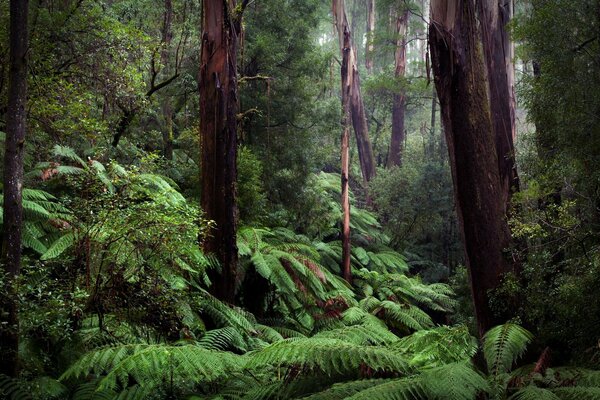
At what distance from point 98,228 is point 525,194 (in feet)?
15.7

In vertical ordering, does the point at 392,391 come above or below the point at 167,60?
below

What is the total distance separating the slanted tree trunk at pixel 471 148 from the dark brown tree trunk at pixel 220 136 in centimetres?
304

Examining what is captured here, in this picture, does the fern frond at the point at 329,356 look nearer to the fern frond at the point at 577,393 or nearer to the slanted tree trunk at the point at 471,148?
the fern frond at the point at 577,393

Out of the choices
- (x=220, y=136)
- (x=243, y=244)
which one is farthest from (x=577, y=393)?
(x=243, y=244)

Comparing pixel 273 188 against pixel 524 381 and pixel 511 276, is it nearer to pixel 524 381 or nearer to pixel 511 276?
pixel 511 276

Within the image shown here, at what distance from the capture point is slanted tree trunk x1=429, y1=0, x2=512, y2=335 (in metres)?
5.65

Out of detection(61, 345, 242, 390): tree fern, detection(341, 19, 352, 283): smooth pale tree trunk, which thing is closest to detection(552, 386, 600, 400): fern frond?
detection(61, 345, 242, 390): tree fern

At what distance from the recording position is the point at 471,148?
5695 millimetres

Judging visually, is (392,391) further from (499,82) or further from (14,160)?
(499,82)

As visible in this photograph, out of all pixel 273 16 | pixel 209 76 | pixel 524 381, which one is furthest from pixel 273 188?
pixel 524 381

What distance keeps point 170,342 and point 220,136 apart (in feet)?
11.3

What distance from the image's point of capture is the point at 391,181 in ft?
58.7

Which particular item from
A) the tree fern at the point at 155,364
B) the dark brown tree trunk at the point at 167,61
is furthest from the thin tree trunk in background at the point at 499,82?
the dark brown tree trunk at the point at 167,61

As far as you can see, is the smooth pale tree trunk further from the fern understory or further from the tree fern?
the tree fern
